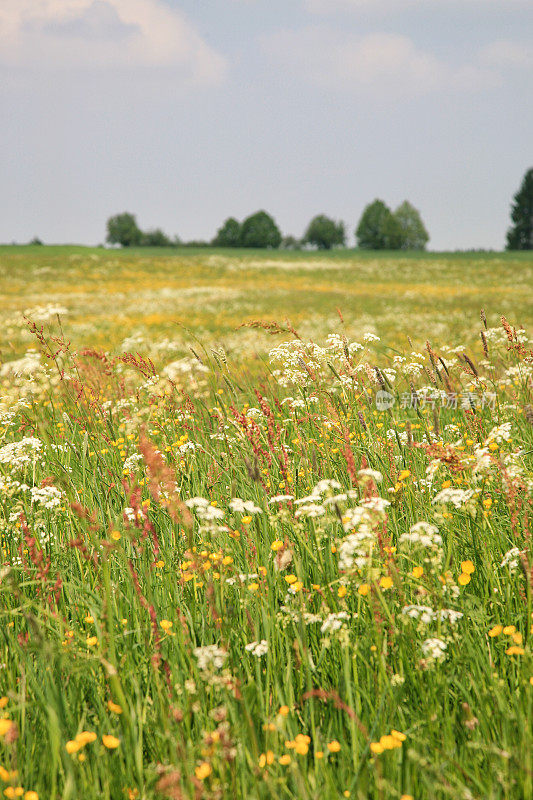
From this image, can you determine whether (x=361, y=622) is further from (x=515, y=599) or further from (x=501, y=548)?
(x=501, y=548)

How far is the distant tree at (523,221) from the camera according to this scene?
3917 inches

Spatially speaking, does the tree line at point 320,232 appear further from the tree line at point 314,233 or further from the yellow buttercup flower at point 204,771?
the yellow buttercup flower at point 204,771

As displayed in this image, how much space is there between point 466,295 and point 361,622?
28537 millimetres

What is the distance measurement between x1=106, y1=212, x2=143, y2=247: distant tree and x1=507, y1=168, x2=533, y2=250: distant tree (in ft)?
249

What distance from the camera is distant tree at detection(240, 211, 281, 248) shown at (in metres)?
120

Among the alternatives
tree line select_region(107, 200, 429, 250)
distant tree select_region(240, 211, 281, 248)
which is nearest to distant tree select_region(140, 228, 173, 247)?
tree line select_region(107, 200, 429, 250)

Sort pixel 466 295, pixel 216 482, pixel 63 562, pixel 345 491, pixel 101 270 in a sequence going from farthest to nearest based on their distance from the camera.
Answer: pixel 101 270
pixel 466 295
pixel 216 482
pixel 345 491
pixel 63 562

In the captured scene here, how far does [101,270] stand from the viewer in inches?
1697

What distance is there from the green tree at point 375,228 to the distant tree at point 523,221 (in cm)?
2116

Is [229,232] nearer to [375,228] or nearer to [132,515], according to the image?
[375,228]

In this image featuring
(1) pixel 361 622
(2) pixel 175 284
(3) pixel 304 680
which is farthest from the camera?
(2) pixel 175 284


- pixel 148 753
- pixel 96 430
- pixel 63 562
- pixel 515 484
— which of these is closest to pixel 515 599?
pixel 515 484

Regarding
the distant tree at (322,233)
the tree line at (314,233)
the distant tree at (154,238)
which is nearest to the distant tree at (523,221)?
the tree line at (314,233)

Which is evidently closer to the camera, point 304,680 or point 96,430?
point 304,680
